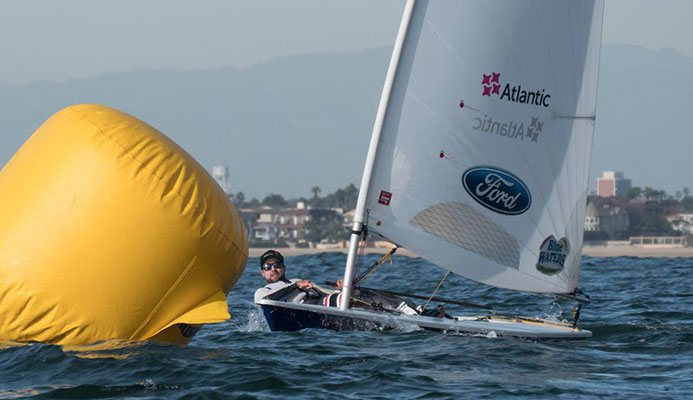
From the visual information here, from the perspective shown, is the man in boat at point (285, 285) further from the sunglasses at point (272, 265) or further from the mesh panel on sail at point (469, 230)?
the mesh panel on sail at point (469, 230)

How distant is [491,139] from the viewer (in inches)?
485

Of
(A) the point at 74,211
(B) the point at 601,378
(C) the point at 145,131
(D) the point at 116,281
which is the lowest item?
(B) the point at 601,378

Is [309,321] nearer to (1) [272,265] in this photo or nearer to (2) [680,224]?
(1) [272,265]

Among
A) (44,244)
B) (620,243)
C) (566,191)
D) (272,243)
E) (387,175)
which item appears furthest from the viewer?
(272,243)

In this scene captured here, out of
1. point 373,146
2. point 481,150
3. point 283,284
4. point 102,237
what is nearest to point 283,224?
point 283,284

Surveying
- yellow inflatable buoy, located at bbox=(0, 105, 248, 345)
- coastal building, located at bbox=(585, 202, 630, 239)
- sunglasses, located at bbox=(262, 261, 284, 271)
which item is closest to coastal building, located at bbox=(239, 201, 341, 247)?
coastal building, located at bbox=(585, 202, 630, 239)

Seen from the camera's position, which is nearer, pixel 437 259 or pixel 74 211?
pixel 74 211

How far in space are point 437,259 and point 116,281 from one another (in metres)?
4.31

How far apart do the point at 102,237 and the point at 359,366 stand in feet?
8.62

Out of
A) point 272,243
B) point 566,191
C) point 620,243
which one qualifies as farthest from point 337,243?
point 566,191

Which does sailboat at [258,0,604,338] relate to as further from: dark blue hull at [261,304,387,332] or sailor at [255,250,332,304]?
sailor at [255,250,332,304]

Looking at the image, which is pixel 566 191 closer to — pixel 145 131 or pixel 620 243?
pixel 145 131

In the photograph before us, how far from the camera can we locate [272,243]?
140m

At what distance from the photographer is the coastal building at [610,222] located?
428 feet
